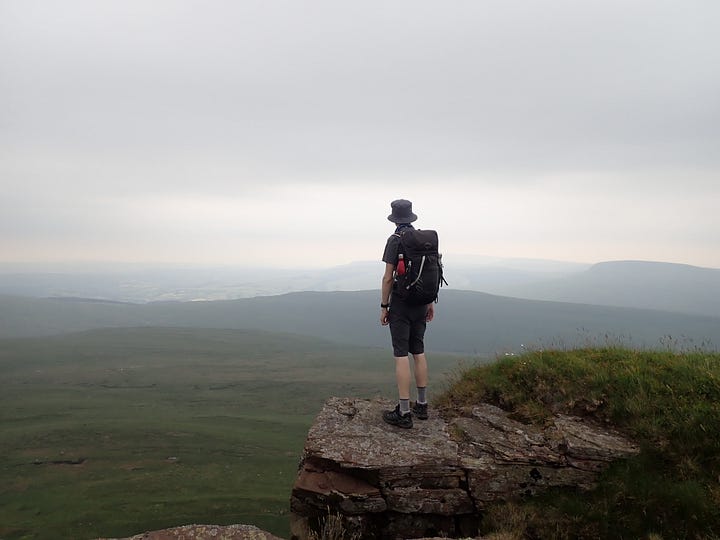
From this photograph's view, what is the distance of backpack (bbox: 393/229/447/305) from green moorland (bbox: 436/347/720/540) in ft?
10.4

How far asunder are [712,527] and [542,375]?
3773 millimetres

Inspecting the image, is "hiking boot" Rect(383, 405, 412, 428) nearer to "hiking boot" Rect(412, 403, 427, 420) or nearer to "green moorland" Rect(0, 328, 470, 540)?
"hiking boot" Rect(412, 403, 427, 420)

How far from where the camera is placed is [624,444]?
6406 mm

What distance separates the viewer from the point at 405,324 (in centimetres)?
807

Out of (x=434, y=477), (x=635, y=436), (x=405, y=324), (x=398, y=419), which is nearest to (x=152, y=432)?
(x=398, y=419)

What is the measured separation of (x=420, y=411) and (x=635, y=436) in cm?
388

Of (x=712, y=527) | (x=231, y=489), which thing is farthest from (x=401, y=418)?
(x=231, y=489)

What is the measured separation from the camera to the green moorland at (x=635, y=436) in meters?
5.24

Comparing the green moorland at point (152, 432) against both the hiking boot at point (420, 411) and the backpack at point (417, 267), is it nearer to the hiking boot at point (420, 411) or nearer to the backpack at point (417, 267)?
the hiking boot at point (420, 411)

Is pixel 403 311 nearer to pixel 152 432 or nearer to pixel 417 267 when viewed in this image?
pixel 417 267

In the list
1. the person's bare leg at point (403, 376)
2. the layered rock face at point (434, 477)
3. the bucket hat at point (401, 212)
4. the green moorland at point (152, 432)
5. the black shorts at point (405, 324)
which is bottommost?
the green moorland at point (152, 432)

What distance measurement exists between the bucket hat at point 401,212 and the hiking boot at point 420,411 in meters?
4.09

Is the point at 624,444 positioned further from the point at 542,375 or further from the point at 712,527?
the point at 542,375

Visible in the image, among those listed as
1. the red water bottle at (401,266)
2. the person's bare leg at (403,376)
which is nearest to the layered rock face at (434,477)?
the person's bare leg at (403,376)
